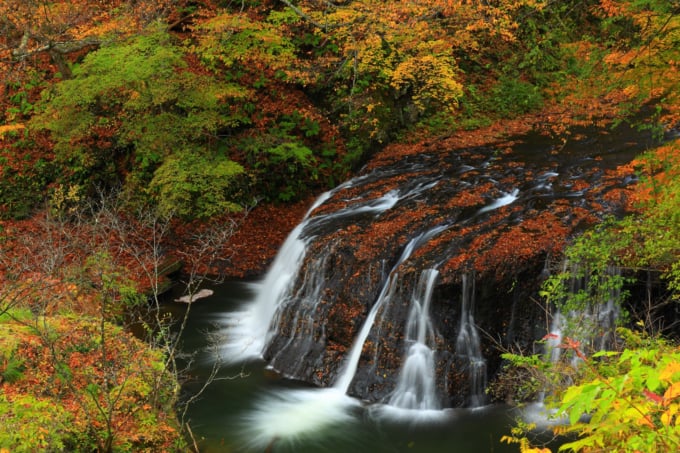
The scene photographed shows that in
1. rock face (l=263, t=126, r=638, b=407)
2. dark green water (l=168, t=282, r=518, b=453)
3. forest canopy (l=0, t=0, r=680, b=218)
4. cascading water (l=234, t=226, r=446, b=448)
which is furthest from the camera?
forest canopy (l=0, t=0, r=680, b=218)

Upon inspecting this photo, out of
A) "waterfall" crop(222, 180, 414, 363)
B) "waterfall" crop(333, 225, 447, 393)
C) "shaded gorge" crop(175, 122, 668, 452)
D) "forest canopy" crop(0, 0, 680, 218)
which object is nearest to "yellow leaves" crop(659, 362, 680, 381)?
"shaded gorge" crop(175, 122, 668, 452)

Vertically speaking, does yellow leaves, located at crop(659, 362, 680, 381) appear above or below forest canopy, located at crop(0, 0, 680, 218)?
below

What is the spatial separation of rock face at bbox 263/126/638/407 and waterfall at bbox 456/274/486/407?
0.05ft

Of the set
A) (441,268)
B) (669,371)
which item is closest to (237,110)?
(441,268)

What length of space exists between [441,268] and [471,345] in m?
1.27

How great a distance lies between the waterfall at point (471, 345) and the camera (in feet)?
25.8

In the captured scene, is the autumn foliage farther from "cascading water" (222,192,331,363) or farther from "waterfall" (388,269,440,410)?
"cascading water" (222,192,331,363)

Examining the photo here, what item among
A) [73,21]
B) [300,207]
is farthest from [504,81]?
[73,21]

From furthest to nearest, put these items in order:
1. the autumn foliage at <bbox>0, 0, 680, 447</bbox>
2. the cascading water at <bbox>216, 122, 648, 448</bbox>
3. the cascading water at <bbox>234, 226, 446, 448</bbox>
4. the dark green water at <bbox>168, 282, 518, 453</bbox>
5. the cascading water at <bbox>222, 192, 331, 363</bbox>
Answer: the autumn foliage at <bbox>0, 0, 680, 447</bbox>, the cascading water at <bbox>222, 192, 331, 363</bbox>, the cascading water at <bbox>216, 122, 648, 448</bbox>, the cascading water at <bbox>234, 226, 446, 448</bbox>, the dark green water at <bbox>168, 282, 518, 453</bbox>

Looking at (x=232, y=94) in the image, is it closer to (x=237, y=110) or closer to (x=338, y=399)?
(x=237, y=110)

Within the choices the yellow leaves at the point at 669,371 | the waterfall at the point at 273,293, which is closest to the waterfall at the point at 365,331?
the waterfall at the point at 273,293

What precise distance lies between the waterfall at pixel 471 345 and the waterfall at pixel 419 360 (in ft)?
1.53

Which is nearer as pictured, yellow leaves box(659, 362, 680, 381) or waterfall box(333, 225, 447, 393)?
yellow leaves box(659, 362, 680, 381)

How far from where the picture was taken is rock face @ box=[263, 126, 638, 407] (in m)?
8.06
